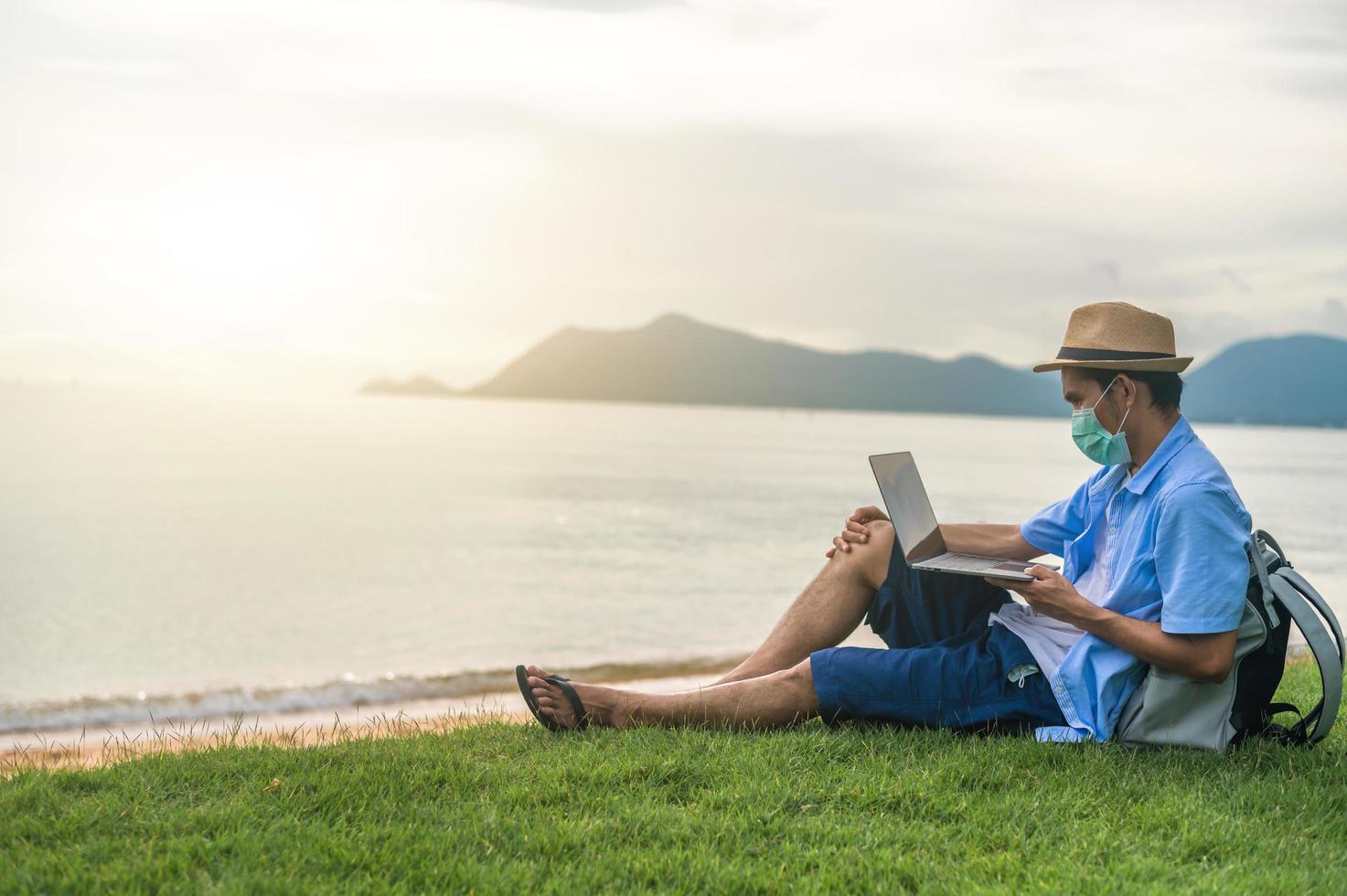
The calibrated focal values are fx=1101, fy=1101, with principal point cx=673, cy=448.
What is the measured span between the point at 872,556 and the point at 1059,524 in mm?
817

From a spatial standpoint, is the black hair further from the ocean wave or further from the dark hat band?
the ocean wave

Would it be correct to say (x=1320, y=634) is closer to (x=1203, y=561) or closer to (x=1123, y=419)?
(x=1203, y=561)

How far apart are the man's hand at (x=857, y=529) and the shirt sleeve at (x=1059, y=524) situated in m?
0.65

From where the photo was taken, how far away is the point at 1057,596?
3955 millimetres

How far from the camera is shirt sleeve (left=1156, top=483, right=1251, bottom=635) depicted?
3.77 meters

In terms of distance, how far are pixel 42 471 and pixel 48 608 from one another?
34788 millimetres

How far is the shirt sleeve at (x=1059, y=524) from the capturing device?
4664mm

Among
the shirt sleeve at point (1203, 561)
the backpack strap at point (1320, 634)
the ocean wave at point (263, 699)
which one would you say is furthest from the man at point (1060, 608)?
the ocean wave at point (263, 699)

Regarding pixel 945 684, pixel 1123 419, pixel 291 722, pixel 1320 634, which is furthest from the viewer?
pixel 291 722

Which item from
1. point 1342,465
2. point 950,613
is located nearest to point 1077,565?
point 950,613

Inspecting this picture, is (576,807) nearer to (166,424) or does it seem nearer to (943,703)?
(943,703)

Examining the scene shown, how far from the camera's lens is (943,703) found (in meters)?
4.46

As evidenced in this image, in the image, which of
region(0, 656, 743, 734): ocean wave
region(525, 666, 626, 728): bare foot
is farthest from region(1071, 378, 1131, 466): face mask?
region(0, 656, 743, 734): ocean wave

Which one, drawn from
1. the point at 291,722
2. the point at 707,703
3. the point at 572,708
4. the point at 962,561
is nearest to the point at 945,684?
the point at 962,561
